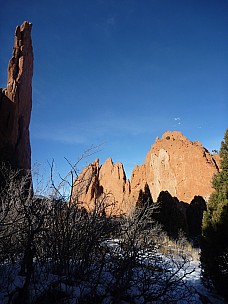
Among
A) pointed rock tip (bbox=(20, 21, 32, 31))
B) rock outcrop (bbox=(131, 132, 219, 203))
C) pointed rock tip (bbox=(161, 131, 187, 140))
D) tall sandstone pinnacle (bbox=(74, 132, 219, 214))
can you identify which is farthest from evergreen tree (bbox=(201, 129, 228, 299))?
pointed rock tip (bbox=(20, 21, 32, 31))

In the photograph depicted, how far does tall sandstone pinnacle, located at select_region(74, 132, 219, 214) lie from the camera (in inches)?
1893

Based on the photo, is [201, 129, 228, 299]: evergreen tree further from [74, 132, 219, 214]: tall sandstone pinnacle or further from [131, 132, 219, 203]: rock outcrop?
[131, 132, 219, 203]: rock outcrop

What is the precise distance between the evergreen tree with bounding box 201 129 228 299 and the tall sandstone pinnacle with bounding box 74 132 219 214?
1434 inches

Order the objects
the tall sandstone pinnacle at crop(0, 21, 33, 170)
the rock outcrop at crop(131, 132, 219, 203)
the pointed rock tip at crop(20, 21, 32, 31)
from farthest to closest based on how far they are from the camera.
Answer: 1. the pointed rock tip at crop(20, 21, 32, 31)
2. the rock outcrop at crop(131, 132, 219, 203)
3. the tall sandstone pinnacle at crop(0, 21, 33, 170)

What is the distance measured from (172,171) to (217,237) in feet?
169

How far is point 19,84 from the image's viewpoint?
47781 mm

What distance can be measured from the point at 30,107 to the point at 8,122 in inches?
589

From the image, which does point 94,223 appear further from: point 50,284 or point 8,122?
point 8,122

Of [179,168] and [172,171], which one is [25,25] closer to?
[172,171]

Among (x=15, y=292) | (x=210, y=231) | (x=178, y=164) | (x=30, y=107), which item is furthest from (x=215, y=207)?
(x=30, y=107)

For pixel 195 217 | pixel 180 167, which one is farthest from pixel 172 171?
pixel 195 217

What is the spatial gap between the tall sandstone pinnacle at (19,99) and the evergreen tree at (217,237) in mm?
35829

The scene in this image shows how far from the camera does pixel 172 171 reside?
54.7m

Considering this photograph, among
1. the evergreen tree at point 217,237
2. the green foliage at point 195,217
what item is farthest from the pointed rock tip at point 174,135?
the evergreen tree at point 217,237
